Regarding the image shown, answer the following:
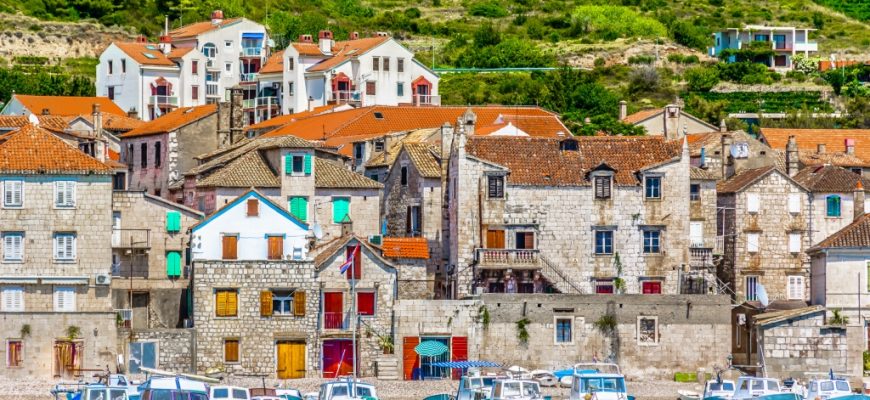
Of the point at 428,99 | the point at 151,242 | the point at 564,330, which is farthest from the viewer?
the point at 428,99

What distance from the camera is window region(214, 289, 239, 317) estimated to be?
83.8 metres

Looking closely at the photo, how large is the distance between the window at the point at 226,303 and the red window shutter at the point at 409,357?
6346mm

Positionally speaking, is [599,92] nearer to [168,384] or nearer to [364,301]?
[364,301]

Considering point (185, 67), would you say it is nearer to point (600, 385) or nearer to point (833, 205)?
point (833, 205)

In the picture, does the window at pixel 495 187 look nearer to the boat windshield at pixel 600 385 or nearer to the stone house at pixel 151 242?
the stone house at pixel 151 242

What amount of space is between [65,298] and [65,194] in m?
3.78

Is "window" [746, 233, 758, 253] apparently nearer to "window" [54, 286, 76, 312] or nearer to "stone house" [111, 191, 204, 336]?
"stone house" [111, 191, 204, 336]

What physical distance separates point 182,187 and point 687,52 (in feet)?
288

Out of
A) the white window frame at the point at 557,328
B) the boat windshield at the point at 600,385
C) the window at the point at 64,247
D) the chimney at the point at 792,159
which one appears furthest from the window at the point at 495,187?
the chimney at the point at 792,159

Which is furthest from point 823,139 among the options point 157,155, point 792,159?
point 157,155

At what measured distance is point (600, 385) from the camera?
251 feet

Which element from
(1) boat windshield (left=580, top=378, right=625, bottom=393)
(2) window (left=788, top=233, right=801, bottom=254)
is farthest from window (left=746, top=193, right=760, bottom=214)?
(1) boat windshield (left=580, top=378, right=625, bottom=393)

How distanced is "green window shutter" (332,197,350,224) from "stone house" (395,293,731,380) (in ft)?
30.4

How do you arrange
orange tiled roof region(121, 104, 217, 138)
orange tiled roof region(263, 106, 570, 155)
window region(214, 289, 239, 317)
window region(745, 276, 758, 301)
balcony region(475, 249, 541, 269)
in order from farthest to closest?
orange tiled roof region(263, 106, 570, 155) < orange tiled roof region(121, 104, 217, 138) < window region(745, 276, 758, 301) < balcony region(475, 249, 541, 269) < window region(214, 289, 239, 317)
